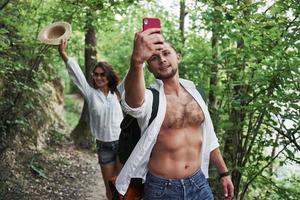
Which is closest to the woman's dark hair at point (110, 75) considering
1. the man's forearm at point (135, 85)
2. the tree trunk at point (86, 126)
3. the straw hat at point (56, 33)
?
the straw hat at point (56, 33)

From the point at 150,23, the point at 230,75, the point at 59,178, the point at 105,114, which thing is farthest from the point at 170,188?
the point at 59,178

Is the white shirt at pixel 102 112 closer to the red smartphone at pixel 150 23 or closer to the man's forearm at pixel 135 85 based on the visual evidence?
the man's forearm at pixel 135 85

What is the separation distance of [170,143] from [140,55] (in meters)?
0.96

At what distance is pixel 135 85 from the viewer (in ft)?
8.96

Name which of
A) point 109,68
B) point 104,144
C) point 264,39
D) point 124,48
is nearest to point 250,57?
point 264,39

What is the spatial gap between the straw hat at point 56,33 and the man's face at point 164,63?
242 cm

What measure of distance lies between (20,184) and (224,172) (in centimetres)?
431

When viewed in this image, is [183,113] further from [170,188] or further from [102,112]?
[102,112]

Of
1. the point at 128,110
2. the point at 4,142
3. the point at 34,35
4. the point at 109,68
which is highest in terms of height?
the point at 34,35

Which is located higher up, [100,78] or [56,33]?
[56,33]

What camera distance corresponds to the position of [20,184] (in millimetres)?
7031

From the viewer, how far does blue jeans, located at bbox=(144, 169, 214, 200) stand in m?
3.29

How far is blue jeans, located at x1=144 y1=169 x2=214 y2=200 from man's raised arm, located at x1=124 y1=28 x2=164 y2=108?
815mm

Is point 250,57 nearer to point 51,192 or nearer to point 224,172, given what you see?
point 224,172
